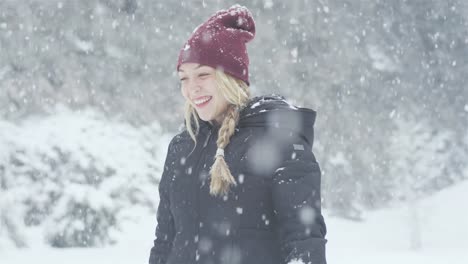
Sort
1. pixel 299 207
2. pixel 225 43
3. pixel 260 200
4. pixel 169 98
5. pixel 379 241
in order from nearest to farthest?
pixel 299 207 < pixel 260 200 < pixel 225 43 < pixel 379 241 < pixel 169 98

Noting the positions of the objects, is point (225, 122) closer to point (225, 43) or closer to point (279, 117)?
point (279, 117)

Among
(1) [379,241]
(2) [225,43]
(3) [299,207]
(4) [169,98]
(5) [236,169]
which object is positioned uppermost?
(4) [169,98]

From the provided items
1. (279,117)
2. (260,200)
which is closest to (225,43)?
(279,117)

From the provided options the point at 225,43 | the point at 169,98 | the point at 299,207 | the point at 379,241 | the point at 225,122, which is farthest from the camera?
the point at 169,98

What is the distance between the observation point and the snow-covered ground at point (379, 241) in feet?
28.8

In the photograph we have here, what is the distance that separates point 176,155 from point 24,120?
9.66 meters

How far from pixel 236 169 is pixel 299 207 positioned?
306 mm

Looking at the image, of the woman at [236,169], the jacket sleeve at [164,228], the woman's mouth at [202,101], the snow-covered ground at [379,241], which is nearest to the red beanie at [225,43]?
the woman at [236,169]

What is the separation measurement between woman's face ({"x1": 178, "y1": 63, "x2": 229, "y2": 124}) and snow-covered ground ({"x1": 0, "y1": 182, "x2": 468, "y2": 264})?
714 centimetres

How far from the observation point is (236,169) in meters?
1.90

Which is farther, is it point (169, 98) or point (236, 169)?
point (169, 98)

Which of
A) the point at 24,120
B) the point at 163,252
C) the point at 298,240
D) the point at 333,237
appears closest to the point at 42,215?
the point at 24,120

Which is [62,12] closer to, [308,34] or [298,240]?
[308,34]

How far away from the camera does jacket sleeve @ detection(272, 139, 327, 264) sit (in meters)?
1.68
